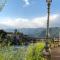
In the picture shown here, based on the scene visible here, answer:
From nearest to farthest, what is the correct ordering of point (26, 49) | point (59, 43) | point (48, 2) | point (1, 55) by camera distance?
point (1, 55) → point (26, 49) → point (48, 2) → point (59, 43)

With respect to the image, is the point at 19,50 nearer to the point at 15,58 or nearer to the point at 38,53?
the point at 15,58

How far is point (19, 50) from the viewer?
9102 mm

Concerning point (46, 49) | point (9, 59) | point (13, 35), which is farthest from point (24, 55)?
point (13, 35)

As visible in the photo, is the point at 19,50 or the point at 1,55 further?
the point at 19,50

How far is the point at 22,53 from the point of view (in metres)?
9.10

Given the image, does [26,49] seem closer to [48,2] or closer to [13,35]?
[48,2]

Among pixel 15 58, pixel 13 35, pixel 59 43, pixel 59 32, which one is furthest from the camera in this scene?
pixel 59 43

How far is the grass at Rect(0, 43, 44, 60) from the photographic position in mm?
8469

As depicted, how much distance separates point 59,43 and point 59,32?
97.4 inches

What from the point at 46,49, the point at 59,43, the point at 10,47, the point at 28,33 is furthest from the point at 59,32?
the point at 10,47

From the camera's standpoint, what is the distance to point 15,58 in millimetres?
8727

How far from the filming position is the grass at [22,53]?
847cm

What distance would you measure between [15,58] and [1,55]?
0.67m

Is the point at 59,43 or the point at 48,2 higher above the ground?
the point at 48,2
